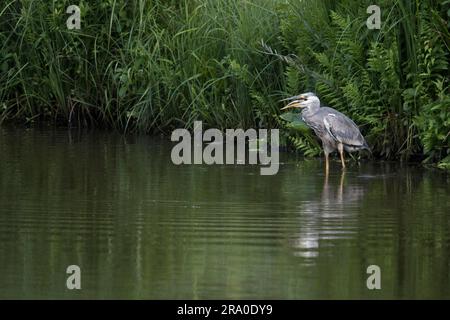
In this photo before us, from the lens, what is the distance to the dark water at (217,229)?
8469 mm

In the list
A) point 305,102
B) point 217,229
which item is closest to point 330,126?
point 305,102

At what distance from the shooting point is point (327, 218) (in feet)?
35.8

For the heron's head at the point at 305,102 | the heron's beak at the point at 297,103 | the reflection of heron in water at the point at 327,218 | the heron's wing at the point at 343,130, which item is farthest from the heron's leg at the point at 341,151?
the reflection of heron in water at the point at 327,218

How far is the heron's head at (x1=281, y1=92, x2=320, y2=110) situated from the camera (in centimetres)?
1460

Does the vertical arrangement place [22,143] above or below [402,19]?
below

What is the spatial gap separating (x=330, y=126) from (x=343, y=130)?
0.22 m

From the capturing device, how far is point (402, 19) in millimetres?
14047

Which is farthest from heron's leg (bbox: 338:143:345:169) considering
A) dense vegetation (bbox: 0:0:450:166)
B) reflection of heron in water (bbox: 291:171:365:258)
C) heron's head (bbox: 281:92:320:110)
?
reflection of heron in water (bbox: 291:171:365:258)

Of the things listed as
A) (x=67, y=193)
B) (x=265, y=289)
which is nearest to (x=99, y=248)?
(x=265, y=289)

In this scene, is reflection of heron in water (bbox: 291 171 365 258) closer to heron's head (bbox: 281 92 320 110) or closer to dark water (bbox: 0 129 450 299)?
dark water (bbox: 0 129 450 299)

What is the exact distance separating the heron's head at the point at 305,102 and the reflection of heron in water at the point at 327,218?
5.33 ft

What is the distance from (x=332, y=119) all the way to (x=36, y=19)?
529 cm

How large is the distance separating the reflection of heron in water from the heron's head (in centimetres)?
162
